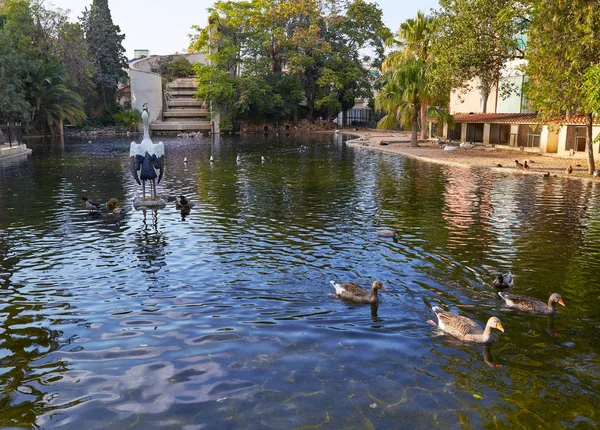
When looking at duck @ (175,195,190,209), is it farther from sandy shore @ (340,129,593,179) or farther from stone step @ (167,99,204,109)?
stone step @ (167,99,204,109)

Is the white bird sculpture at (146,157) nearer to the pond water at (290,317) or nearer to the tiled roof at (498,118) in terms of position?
the pond water at (290,317)

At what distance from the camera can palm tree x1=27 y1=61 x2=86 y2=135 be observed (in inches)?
2125

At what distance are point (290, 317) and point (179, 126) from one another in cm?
6494

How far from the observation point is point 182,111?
74875 millimetres

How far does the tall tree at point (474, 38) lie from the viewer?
31156 mm

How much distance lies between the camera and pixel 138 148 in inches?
731

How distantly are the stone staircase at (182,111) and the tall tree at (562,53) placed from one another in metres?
50.9

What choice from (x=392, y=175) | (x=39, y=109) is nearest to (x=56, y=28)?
(x=39, y=109)

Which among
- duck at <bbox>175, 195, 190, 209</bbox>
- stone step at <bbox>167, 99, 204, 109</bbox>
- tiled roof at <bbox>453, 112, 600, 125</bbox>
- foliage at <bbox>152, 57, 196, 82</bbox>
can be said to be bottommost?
duck at <bbox>175, 195, 190, 209</bbox>

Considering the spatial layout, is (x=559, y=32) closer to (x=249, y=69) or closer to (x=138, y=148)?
(x=138, y=148)

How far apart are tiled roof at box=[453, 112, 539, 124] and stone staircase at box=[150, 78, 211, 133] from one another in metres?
35.7

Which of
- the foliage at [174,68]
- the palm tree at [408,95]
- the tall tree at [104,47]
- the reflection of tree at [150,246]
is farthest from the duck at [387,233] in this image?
the foliage at [174,68]

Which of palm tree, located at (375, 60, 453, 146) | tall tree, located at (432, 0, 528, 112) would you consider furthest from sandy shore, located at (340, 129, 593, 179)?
tall tree, located at (432, 0, 528, 112)

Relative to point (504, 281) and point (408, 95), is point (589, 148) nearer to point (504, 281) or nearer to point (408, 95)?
point (408, 95)
